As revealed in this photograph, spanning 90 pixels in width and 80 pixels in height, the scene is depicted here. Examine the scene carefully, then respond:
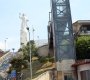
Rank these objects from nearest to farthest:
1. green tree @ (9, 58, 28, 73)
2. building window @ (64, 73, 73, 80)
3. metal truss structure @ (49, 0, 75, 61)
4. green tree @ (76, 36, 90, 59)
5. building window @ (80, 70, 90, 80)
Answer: building window @ (80, 70, 90, 80) → building window @ (64, 73, 73, 80) → metal truss structure @ (49, 0, 75, 61) → green tree @ (76, 36, 90, 59) → green tree @ (9, 58, 28, 73)

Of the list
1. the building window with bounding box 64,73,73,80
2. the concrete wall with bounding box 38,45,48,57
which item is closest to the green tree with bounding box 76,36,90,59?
the concrete wall with bounding box 38,45,48,57

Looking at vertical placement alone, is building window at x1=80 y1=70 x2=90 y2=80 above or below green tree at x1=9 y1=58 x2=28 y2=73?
above

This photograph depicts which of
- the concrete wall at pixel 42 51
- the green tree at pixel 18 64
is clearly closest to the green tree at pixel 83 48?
the green tree at pixel 18 64

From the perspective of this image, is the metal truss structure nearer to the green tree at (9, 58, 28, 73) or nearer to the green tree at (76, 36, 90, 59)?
the green tree at (76, 36, 90, 59)

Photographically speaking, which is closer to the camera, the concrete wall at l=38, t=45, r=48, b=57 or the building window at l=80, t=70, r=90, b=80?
the building window at l=80, t=70, r=90, b=80

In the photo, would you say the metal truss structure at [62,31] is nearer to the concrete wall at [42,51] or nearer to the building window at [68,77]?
the building window at [68,77]

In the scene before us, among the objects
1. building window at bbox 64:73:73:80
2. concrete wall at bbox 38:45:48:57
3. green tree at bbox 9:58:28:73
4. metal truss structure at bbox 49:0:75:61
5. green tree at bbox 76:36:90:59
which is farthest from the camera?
concrete wall at bbox 38:45:48:57

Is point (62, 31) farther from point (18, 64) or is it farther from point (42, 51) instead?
point (42, 51)

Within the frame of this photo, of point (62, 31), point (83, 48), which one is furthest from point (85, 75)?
point (83, 48)

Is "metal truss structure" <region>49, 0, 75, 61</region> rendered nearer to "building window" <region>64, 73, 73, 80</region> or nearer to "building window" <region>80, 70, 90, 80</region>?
"building window" <region>64, 73, 73, 80</region>

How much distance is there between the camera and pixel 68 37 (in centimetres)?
4100

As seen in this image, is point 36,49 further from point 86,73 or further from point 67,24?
point 86,73

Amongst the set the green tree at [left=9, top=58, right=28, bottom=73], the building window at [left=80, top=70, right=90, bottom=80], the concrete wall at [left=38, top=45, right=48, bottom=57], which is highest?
the concrete wall at [left=38, top=45, right=48, bottom=57]

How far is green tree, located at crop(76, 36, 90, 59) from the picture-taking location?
51531 mm
